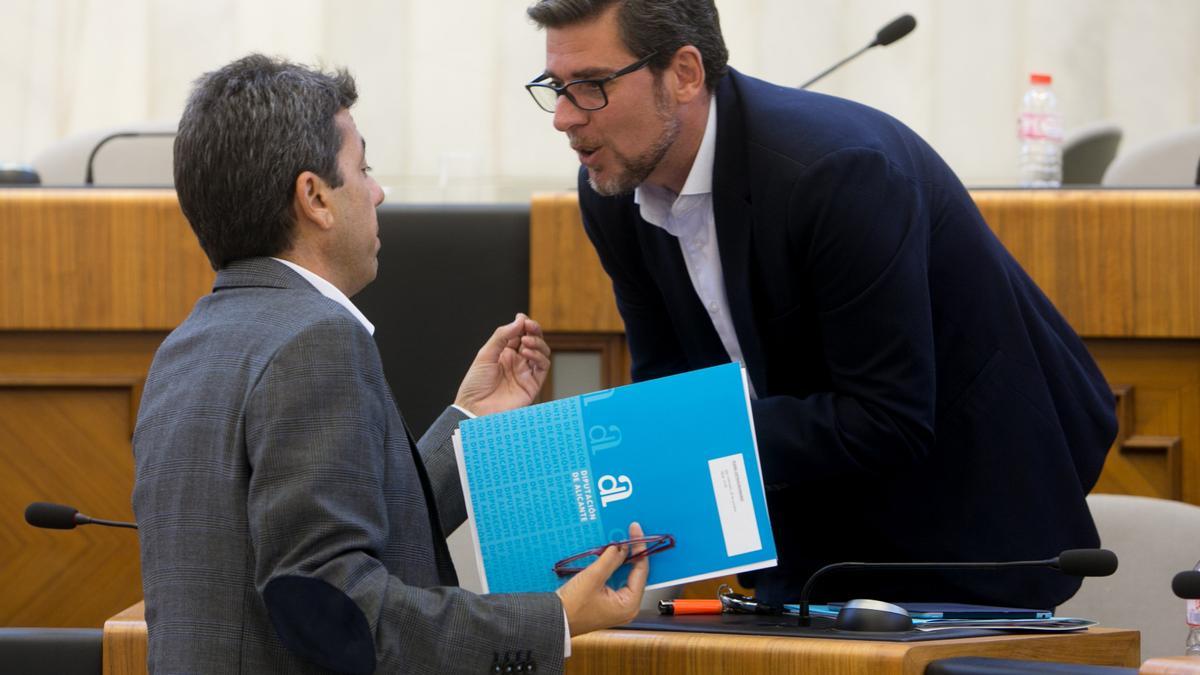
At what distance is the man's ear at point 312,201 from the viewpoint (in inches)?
52.2

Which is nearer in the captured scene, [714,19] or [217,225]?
[217,225]

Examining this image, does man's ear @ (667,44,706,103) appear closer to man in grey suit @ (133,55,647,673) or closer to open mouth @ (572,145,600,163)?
open mouth @ (572,145,600,163)

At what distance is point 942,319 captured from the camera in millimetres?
1701

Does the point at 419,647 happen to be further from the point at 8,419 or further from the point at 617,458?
the point at 8,419

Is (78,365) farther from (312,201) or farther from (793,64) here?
(793,64)

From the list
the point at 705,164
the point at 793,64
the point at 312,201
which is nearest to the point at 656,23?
the point at 705,164

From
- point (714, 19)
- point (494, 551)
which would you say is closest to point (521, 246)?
point (714, 19)

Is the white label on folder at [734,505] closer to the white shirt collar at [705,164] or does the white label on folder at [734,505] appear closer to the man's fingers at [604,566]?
the man's fingers at [604,566]

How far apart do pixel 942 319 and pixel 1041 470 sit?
0.21 m

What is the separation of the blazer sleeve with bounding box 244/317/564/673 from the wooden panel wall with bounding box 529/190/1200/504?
1.53 metres

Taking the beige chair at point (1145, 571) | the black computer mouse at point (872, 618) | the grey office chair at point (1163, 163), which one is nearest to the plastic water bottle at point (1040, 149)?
the grey office chair at point (1163, 163)

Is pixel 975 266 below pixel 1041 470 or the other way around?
the other way around

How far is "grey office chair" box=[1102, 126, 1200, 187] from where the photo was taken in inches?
134

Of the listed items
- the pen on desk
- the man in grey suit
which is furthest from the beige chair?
the man in grey suit
